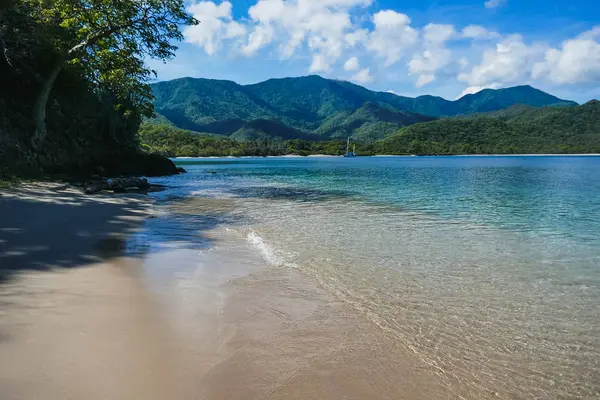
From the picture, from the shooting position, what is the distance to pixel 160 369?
365cm

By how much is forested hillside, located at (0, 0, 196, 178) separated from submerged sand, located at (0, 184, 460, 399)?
15515mm

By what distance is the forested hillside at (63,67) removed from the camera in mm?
20234

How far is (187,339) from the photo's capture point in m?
4.37

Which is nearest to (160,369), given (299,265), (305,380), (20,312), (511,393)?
(305,380)

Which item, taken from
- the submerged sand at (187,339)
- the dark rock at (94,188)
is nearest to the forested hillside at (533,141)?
the dark rock at (94,188)

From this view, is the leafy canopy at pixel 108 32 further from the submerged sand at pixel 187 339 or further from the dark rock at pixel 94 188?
the submerged sand at pixel 187 339

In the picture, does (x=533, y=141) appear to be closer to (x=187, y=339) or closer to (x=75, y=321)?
(x=187, y=339)

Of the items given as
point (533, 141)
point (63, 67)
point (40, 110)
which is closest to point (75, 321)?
point (40, 110)

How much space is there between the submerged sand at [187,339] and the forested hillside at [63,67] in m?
15.5

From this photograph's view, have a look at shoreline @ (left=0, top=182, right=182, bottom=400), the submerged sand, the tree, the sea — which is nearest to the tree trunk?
the tree

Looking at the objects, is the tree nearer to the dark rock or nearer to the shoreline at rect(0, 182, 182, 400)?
the dark rock

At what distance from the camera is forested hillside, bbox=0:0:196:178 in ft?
66.4

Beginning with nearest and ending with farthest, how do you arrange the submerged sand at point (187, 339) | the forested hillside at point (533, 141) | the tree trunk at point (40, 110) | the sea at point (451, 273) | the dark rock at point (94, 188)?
the submerged sand at point (187, 339), the sea at point (451, 273), the dark rock at point (94, 188), the tree trunk at point (40, 110), the forested hillside at point (533, 141)

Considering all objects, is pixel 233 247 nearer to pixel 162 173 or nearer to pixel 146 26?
pixel 146 26
